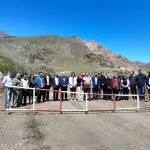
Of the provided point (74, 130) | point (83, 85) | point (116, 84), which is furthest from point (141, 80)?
point (74, 130)

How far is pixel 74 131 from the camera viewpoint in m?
9.70

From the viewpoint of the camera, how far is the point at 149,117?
1284 centimetres

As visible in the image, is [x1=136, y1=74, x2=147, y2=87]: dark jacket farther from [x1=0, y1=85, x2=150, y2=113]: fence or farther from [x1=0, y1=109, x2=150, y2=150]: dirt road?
[x1=0, y1=109, x2=150, y2=150]: dirt road

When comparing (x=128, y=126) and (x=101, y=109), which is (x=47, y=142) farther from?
(x=101, y=109)

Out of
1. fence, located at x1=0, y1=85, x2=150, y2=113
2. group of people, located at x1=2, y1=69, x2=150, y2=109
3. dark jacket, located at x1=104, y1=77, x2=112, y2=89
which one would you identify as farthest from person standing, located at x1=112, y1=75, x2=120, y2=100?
fence, located at x1=0, y1=85, x2=150, y2=113

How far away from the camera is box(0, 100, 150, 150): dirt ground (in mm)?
7953

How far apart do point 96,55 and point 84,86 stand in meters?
107

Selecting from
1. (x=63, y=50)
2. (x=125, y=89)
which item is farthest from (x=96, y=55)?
(x=125, y=89)

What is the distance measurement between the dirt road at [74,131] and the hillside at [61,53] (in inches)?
3454

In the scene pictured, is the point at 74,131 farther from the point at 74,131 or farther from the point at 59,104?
the point at 59,104

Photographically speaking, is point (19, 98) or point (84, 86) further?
point (84, 86)

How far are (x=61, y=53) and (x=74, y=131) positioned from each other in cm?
11110

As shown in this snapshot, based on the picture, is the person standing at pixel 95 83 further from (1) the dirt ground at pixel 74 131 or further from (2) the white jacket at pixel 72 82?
(1) the dirt ground at pixel 74 131

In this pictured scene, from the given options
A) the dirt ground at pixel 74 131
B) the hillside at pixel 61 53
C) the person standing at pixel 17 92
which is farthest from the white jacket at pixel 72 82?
the hillside at pixel 61 53
